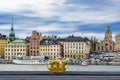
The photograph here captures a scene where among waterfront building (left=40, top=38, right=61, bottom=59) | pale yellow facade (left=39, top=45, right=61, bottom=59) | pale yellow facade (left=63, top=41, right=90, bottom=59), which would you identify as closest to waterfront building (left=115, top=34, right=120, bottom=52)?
pale yellow facade (left=63, top=41, right=90, bottom=59)

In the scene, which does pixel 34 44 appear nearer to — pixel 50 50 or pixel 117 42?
pixel 50 50

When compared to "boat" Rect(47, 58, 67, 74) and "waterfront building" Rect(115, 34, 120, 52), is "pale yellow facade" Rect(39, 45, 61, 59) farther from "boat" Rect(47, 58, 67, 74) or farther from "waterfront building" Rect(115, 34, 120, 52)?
"boat" Rect(47, 58, 67, 74)

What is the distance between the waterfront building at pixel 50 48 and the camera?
449 feet

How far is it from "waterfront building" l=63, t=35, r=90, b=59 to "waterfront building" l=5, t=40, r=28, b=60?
1397 centimetres

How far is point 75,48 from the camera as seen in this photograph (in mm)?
140625

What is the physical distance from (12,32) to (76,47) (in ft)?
93.4

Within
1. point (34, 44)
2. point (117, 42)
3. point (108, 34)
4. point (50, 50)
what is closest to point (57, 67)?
point (50, 50)

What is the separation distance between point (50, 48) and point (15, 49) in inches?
468

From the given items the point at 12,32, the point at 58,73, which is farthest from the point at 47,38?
the point at 58,73

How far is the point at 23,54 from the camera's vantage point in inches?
5408

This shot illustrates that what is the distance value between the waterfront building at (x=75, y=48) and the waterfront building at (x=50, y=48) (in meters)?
4.44

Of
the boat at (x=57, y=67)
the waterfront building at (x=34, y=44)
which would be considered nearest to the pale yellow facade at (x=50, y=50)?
the waterfront building at (x=34, y=44)

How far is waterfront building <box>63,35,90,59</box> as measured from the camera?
140250mm

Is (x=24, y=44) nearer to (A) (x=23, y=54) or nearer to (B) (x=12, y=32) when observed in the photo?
(A) (x=23, y=54)
